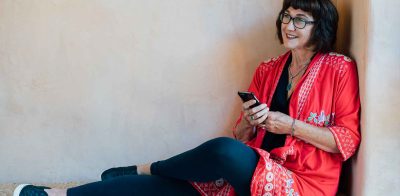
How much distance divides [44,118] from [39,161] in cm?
20

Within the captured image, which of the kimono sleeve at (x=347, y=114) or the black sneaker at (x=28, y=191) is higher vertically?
the kimono sleeve at (x=347, y=114)

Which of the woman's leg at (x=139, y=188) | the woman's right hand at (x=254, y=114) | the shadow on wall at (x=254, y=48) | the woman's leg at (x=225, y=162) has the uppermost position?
the shadow on wall at (x=254, y=48)

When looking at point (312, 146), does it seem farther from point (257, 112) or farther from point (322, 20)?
point (322, 20)

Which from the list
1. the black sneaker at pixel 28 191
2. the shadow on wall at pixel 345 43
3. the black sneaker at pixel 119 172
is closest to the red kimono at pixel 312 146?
the shadow on wall at pixel 345 43

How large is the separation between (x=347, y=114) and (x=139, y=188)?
75 centimetres

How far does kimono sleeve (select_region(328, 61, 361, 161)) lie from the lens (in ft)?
5.05

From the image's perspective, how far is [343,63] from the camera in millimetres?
1606

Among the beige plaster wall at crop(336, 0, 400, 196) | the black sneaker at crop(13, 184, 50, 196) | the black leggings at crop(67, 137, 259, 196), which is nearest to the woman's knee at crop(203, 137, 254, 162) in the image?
the black leggings at crop(67, 137, 259, 196)

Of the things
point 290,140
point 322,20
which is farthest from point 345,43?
point 290,140

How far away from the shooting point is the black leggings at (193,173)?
4.89 feet

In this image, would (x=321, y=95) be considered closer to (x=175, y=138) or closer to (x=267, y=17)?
(x=267, y=17)

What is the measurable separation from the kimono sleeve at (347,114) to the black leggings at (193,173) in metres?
0.28

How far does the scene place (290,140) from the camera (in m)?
1.62

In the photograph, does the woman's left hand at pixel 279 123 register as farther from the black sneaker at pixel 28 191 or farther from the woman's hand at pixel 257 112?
the black sneaker at pixel 28 191
